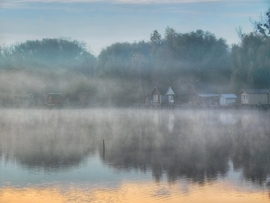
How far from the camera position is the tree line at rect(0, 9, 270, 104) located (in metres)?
79.2

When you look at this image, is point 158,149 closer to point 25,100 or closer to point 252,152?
point 252,152

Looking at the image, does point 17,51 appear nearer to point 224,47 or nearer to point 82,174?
point 224,47

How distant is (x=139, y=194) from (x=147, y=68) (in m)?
98.3

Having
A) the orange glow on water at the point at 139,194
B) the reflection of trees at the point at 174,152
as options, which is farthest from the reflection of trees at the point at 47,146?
the orange glow on water at the point at 139,194

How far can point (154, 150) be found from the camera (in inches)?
1284

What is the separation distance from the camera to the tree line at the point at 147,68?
79.2m

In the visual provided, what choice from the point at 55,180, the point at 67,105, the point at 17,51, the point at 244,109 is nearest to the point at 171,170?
the point at 55,180

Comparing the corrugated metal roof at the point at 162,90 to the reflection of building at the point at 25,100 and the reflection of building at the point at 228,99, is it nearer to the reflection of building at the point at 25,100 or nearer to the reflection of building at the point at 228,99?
the reflection of building at the point at 228,99

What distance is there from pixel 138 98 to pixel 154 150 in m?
85.9

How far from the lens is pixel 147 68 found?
117875 millimetres

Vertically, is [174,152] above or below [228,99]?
below

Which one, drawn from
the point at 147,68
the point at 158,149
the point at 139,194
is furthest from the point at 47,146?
the point at 147,68

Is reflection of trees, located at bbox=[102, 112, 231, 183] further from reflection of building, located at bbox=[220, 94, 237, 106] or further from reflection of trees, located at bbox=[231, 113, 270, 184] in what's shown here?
reflection of building, located at bbox=[220, 94, 237, 106]

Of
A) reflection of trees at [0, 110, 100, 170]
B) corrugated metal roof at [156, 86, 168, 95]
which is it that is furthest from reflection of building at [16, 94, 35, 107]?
reflection of trees at [0, 110, 100, 170]
